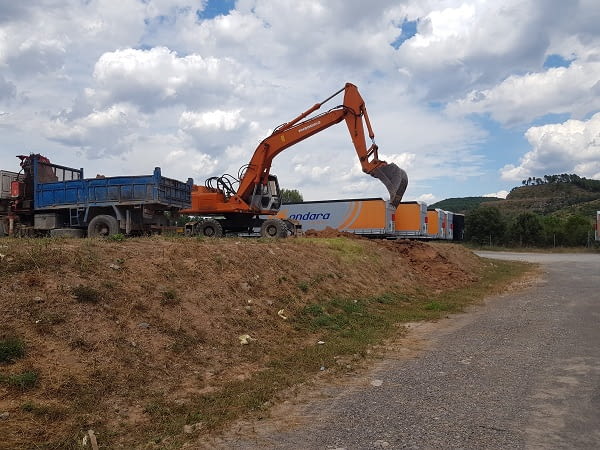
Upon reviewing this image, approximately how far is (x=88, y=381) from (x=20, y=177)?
43.2ft

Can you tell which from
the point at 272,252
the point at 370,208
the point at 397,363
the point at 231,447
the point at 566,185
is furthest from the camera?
the point at 566,185

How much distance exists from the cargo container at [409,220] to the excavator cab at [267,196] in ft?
59.5

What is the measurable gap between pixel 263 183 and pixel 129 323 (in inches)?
531

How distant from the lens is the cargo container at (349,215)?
1380 inches

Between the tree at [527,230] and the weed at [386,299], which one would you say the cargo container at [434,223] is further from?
the weed at [386,299]

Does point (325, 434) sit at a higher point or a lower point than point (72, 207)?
lower

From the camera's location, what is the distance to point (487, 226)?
63.5 meters

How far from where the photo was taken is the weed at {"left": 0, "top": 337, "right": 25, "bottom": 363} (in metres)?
6.00

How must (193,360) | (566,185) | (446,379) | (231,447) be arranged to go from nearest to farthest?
(231,447) < (446,379) < (193,360) < (566,185)

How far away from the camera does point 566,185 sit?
127750 millimetres

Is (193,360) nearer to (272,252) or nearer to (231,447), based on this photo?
(231,447)

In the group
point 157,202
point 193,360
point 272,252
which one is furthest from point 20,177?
point 193,360

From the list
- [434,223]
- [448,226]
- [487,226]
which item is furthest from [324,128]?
[487,226]

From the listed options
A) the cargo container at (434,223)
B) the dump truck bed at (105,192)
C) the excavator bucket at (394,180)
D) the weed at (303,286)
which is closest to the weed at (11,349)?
the weed at (303,286)
